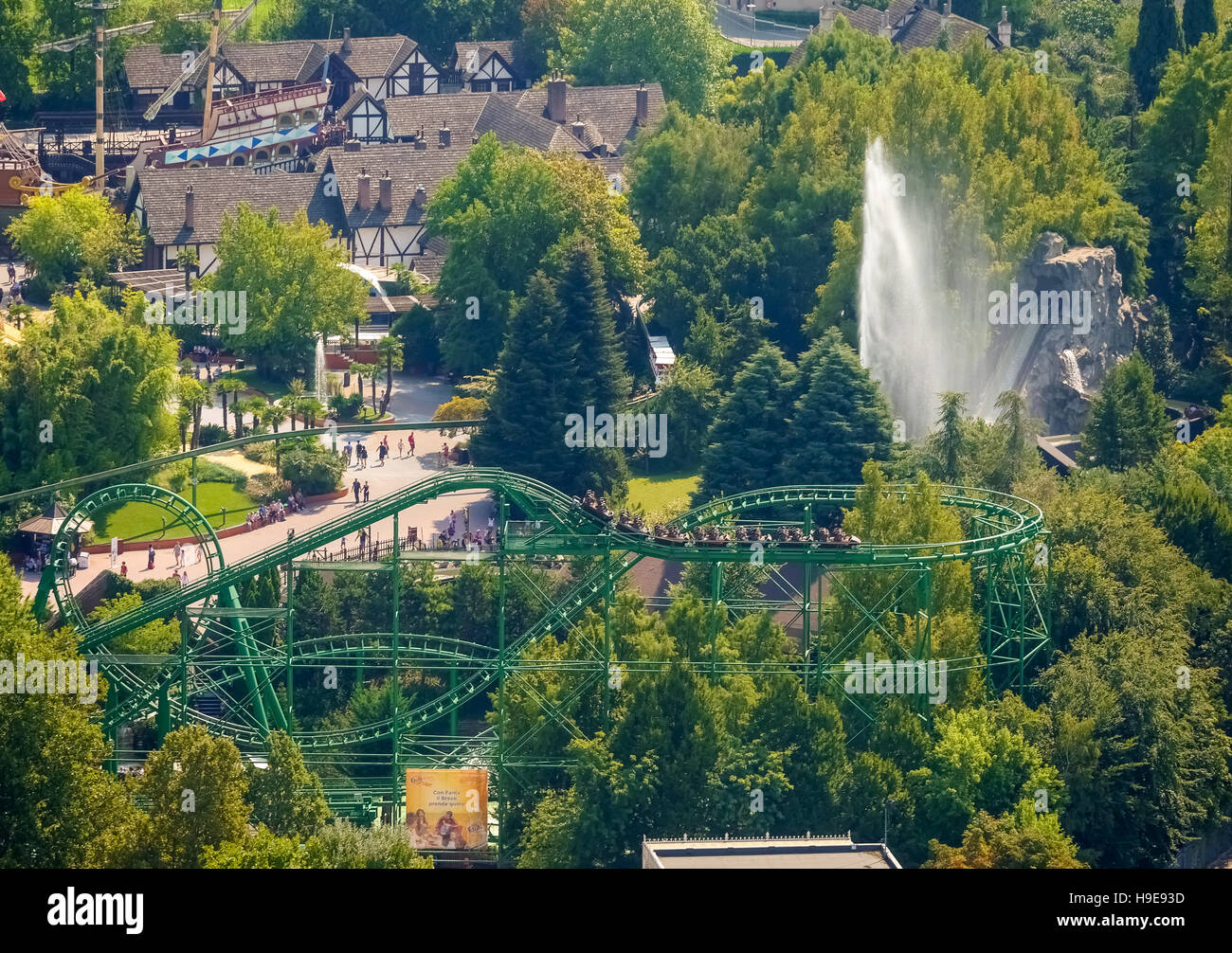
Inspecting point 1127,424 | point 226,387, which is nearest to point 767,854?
point 1127,424

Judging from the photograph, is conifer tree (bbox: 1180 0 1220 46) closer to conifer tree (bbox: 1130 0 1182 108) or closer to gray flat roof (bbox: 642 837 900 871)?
conifer tree (bbox: 1130 0 1182 108)

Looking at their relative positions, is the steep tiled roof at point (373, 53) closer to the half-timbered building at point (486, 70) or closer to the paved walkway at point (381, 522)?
the half-timbered building at point (486, 70)

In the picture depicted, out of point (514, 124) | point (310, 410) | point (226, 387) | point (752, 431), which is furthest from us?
point (514, 124)

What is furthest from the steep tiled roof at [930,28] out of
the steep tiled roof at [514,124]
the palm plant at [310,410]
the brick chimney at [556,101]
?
the palm plant at [310,410]

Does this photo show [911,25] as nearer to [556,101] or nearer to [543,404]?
[556,101]

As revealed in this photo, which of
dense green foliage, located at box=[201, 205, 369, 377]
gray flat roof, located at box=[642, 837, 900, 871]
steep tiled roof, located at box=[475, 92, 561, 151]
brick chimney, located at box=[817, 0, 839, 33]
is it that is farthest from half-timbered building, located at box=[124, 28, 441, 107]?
gray flat roof, located at box=[642, 837, 900, 871]
